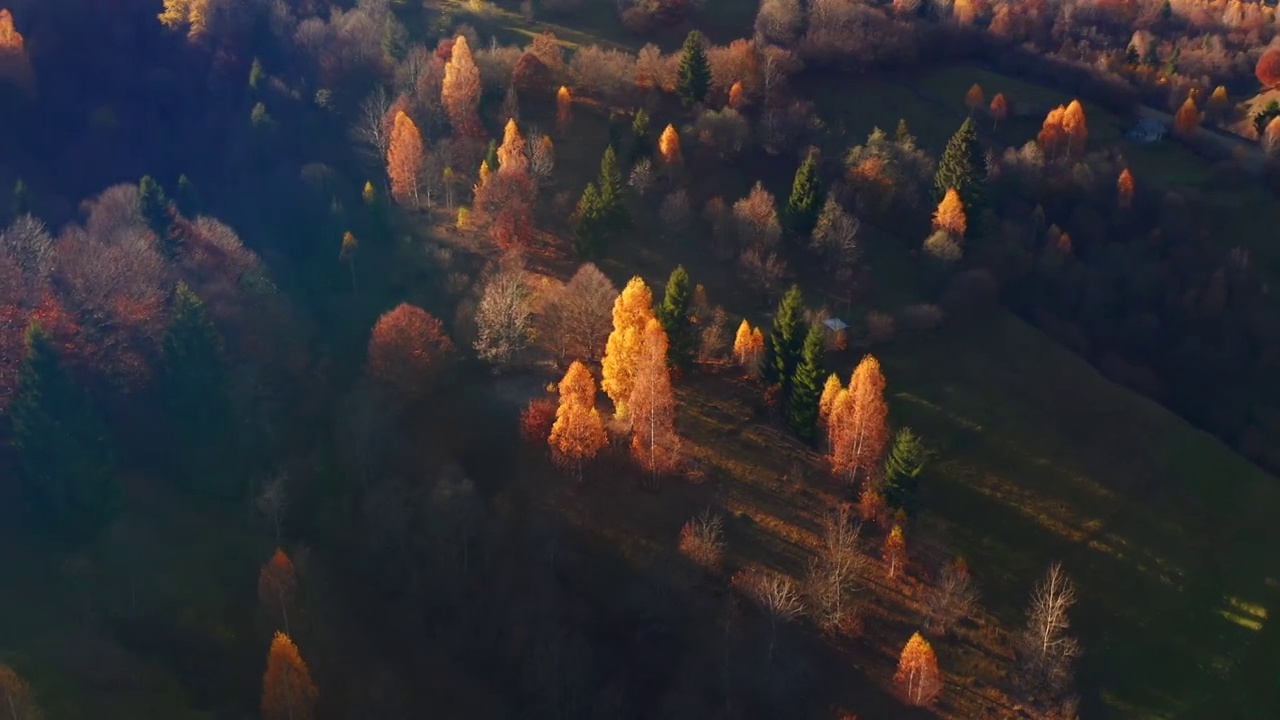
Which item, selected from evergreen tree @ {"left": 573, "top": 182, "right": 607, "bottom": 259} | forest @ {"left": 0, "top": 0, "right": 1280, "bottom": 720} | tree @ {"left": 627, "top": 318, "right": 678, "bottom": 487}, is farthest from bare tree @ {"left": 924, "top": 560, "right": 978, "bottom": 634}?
evergreen tree @ {"left": 573, "top": 182, "right": 607, "bottom": 259}

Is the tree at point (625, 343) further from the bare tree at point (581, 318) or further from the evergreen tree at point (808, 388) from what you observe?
the evergreen tree at point (808, 388)

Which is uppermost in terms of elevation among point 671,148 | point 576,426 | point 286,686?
point 671,148

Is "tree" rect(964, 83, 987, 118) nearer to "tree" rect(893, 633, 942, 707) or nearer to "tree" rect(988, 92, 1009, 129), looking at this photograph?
"tree" rect(988, 92, 1009, 129)

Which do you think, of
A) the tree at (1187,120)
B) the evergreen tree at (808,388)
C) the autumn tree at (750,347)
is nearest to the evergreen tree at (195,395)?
the autumn tree at (750,347)

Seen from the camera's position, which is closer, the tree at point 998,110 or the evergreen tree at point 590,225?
the evergreen tree at point 590,225

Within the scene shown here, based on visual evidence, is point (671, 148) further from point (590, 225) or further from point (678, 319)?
Result: point (678, 319)

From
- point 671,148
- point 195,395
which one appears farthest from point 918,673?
point 671,148
